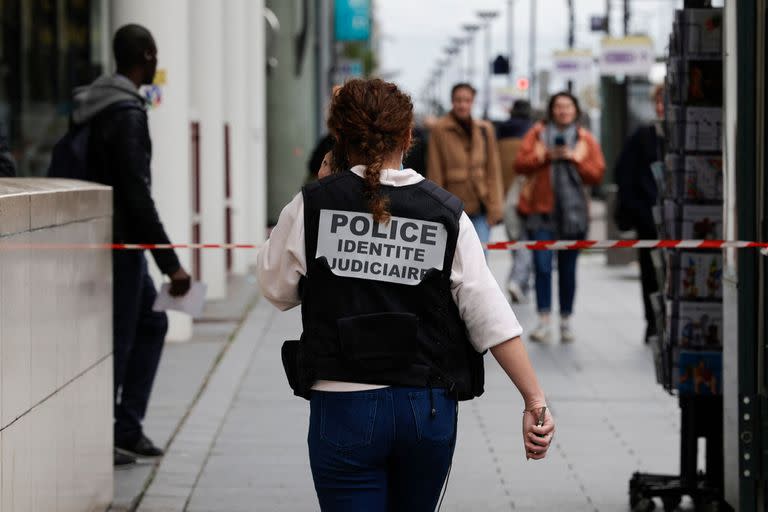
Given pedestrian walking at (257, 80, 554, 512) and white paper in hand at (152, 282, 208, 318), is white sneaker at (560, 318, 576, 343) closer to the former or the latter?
white paper in hand at (152, 282, 208, 318)

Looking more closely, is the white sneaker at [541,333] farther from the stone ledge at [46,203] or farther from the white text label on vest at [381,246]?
the white text label on vest at [381,246]

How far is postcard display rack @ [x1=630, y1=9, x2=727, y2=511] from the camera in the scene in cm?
591

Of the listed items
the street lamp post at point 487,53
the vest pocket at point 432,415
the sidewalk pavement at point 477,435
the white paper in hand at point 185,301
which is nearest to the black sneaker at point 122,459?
the sidewalk pavement at point 477,435

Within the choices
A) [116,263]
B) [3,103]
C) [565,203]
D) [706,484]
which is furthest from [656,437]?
[3,103]

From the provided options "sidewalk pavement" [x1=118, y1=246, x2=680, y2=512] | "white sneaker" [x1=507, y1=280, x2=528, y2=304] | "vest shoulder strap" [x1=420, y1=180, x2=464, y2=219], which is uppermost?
"vest shoulder strap" [x1=420, y1=180, x2=464, y2=219]

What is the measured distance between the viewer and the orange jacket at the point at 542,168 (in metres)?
11.8

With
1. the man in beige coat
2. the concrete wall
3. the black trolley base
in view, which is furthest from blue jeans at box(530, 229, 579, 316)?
the concrete wall

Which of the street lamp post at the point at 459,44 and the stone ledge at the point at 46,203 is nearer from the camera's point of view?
the stone ledge at the point at 46,203

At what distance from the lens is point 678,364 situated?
20.1 feet

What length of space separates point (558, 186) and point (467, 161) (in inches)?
27.2

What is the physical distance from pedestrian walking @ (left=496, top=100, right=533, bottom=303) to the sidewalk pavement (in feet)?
3.35

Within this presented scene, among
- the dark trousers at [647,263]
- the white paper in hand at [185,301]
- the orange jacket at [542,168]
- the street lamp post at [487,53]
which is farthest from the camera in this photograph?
the street lamp post at [487,53]

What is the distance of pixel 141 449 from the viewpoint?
7.32 meters

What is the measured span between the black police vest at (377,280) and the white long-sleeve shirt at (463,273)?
2 centimetres
